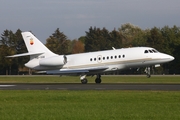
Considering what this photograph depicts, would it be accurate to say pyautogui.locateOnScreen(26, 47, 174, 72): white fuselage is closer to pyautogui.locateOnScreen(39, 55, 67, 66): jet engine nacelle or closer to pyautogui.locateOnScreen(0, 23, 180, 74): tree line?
pyautogui.locateOnScreen(39, 55, 67, 66): jet engine nacelle

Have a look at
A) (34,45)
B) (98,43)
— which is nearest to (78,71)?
(34,45)

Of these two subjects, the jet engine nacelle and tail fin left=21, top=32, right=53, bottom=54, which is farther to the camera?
tail fin left=21, top=32, right=53, bottom=54

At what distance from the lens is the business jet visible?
43344mm

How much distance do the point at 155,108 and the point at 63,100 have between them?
6266mm

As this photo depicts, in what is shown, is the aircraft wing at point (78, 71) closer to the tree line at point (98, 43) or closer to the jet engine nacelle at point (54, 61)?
the jet engine nacelle at point (54, 61)

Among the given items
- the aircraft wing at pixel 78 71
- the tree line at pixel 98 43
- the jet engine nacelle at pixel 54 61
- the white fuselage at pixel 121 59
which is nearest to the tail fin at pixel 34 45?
the jet engine nacelle at pixel 54 61

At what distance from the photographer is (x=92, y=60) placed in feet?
146

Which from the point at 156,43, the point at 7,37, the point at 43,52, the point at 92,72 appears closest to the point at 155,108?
the point at 92,72

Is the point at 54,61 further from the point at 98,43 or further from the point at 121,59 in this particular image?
the point at 98,43

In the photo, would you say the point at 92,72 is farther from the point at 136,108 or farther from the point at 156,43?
the point at 156,43

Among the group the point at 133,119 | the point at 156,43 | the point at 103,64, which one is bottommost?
the point at 133,119

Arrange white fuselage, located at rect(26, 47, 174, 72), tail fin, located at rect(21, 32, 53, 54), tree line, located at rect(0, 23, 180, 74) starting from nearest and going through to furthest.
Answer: white fuselage, located at rect(26, 47, 174, 72) → tail fin, located at rect(21, 32, 53, 54) → tree line, located at rect(0, 23, 180, 74)

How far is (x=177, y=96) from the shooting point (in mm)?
A: 23938

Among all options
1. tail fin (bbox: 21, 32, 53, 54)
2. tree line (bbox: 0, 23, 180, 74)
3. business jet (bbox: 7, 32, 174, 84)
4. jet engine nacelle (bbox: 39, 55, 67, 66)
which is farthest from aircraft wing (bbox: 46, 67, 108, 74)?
tree line (bbox: 0, 23, 180, 74)
